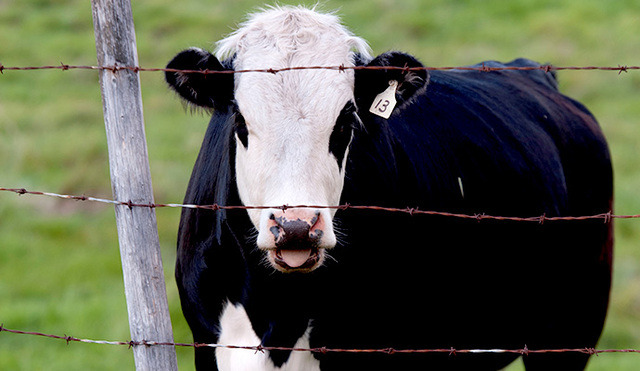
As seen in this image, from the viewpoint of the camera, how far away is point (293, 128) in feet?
10.6

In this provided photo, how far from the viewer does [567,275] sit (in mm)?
5012

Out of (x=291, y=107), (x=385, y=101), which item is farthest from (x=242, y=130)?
(x=385, y=101)

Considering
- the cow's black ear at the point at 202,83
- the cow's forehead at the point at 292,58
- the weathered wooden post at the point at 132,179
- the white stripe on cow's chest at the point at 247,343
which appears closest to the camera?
the weathered wooden post at the point at 132,179

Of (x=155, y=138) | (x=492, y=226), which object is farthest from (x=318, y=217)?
(x=155, y=138)

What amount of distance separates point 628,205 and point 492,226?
13.9 feet

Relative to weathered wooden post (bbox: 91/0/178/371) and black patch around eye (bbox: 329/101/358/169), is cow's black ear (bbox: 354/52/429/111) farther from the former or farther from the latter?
weathered wooden post (bbox: 91/0/178/371)

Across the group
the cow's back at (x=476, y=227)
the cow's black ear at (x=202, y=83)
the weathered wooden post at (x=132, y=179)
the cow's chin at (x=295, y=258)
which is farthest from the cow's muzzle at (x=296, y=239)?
the cow's black ear at (x=202, y=83)

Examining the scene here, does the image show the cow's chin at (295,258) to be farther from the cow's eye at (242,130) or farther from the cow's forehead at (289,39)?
the cow's forehead at (289,39)

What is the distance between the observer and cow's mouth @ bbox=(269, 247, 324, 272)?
306 cm

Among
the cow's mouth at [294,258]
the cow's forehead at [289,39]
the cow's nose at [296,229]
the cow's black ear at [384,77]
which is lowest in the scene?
the cow's mouth at [294,258]

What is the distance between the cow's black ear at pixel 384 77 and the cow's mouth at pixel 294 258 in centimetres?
77

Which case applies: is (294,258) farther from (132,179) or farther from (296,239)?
(132,179)

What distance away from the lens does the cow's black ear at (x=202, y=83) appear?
135 inches

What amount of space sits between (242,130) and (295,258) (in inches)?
23.1
